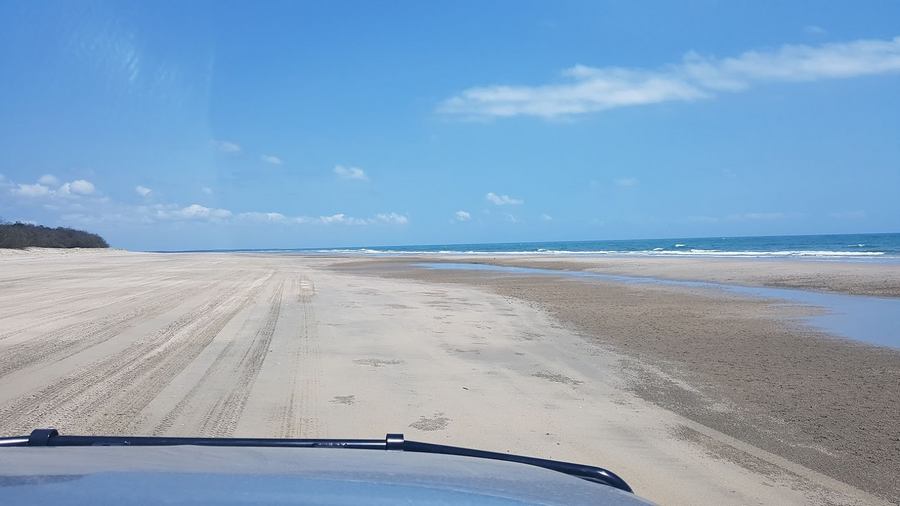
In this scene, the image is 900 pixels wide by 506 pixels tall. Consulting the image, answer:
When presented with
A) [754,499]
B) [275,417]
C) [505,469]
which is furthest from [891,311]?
[505,469]

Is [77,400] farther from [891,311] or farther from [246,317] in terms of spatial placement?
[891,311]

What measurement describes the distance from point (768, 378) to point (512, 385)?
3.45 metres

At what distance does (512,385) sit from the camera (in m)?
8.49

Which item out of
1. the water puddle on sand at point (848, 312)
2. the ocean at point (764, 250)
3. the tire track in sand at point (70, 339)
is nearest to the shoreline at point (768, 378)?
the water puddle on sand at point (848, 312)

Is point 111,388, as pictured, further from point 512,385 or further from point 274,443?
point 274,443

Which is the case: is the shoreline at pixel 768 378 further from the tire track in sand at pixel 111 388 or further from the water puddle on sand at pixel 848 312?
the tire track in sand at pixel 111 388

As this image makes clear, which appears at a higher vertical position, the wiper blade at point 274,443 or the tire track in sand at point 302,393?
the wiper blade at point 274,443

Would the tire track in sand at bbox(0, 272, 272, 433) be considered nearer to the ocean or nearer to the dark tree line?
the ocean

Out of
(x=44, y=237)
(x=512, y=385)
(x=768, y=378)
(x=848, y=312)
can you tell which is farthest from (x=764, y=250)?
(x=44, y=237)

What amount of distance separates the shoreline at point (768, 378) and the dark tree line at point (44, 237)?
3039 inches

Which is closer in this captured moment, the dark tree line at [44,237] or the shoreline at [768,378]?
the shoreline at [768,378]

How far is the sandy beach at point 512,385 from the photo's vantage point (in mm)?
5805

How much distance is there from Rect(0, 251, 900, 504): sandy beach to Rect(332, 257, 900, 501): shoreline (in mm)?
33

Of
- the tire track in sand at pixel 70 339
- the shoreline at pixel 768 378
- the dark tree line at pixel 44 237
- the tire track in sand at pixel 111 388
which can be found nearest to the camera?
the shoreline at pixel 768 378
